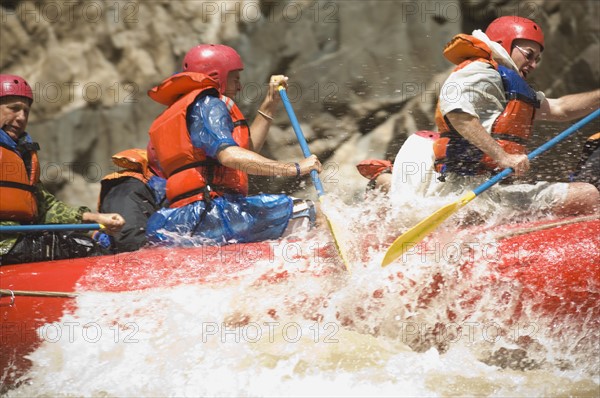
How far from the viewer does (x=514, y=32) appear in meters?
4.02

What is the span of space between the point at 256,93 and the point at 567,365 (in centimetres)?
390

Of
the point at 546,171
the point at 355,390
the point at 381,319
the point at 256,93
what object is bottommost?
the point at 355,390

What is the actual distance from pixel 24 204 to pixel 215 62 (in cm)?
121

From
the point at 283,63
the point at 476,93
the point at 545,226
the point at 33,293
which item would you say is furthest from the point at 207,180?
the point at 283,63

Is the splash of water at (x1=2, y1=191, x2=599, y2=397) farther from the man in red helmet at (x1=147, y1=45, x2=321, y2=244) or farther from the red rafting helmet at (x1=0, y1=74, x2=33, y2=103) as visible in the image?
the red rafting helmet at (x1=0, y1=74, x2=33, y2=103)

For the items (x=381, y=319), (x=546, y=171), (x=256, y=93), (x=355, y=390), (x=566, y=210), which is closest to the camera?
(x=355, y=390)

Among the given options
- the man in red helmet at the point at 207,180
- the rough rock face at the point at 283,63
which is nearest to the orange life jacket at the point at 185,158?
the man in red helmet at the point at 207,180

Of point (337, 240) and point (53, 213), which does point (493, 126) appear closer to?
point (337, 240)

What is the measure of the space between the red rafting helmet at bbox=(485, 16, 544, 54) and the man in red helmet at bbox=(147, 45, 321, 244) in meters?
1.10

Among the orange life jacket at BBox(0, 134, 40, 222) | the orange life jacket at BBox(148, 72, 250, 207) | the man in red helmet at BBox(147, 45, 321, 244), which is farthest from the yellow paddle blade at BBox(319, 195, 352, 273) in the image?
the orange life jacket at BBox(0, 134, 40, 222)

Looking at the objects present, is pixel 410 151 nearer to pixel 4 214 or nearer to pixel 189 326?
pixel 189 326

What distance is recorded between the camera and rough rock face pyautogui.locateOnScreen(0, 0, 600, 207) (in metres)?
6.32

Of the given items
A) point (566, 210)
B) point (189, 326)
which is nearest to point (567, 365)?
point (566, 210)

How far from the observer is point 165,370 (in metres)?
3.47
